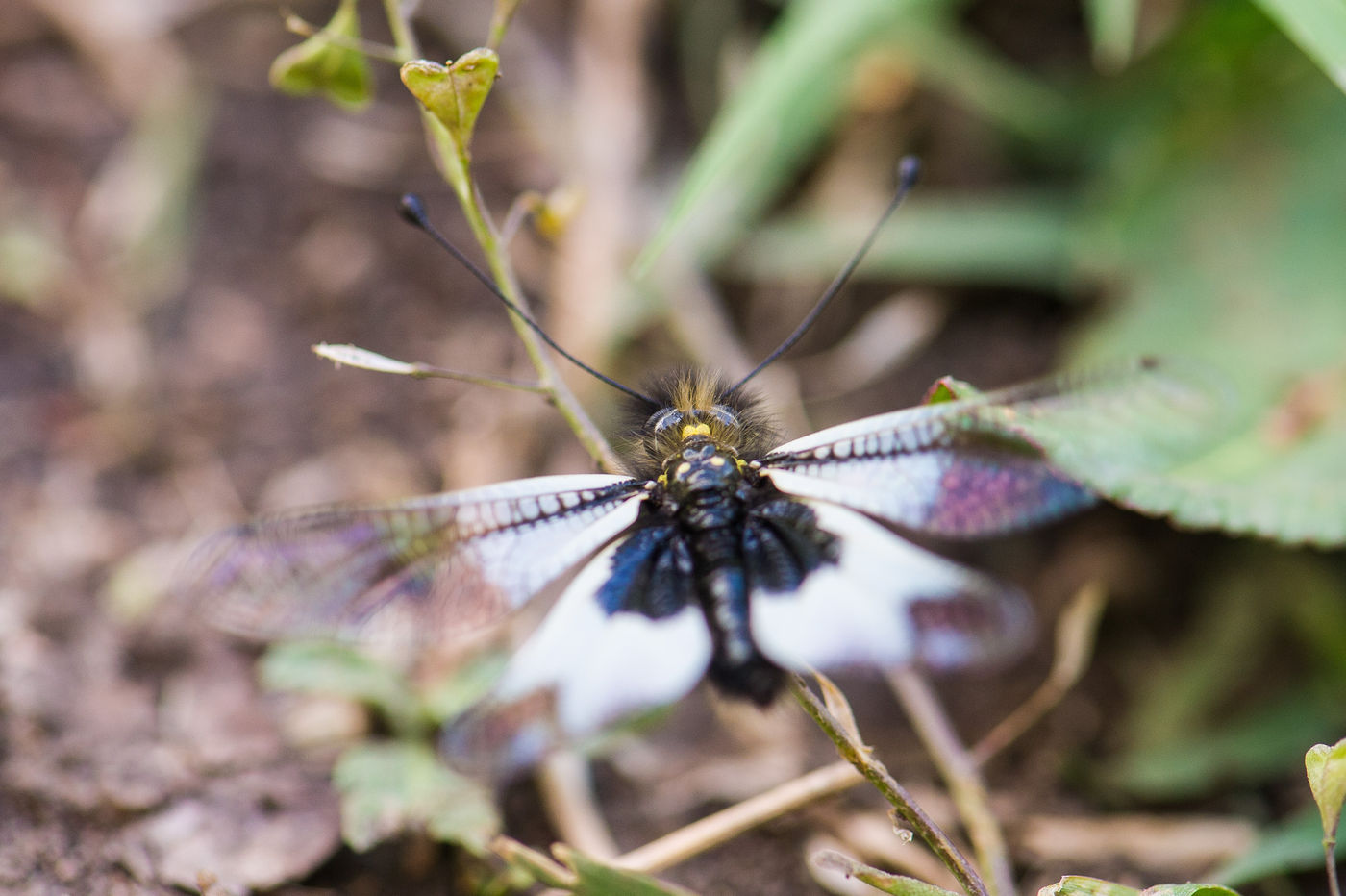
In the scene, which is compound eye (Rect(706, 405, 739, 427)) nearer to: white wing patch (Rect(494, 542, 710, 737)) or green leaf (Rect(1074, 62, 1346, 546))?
white wing patch (Rect(494, 542, 710, 737))

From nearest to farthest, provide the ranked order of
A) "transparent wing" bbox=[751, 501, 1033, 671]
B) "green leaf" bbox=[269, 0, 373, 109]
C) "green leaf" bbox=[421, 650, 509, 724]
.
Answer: "transparent wing" bbox=[751, 501, 1033, 671]
"green leaf" bbox=[269, 0, 373, 109]
"green leaf" bbox=[421, 650, 509, 724]

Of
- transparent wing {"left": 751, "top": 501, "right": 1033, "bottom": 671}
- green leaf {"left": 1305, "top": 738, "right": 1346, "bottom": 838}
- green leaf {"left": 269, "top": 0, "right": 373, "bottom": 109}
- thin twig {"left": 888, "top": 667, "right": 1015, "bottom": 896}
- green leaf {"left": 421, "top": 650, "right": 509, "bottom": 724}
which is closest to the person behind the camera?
green leaf {"left": 1305, "top": 738, "right": 1346, "bottom": 838}

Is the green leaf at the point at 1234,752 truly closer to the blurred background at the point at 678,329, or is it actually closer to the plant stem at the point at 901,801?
the blurred background at the point at 678,329

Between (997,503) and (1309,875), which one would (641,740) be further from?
(1309,875)

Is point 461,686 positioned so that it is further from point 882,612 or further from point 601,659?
point 882,612

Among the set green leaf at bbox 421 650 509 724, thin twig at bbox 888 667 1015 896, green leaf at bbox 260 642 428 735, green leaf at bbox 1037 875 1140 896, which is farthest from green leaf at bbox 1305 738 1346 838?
green leaf at bbox 260 642 428 735

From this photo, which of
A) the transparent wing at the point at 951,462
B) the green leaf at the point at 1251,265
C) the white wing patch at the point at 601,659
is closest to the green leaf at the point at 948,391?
the transparent wing at the point at 951,462

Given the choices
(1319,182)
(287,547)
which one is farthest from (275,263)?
(1319,182)
